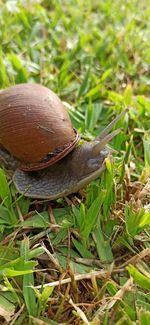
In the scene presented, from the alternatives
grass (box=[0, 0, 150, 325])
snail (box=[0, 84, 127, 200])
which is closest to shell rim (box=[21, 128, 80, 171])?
snail (box=[0, 84, 127, 200])

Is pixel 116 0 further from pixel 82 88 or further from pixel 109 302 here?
pixel 109 302

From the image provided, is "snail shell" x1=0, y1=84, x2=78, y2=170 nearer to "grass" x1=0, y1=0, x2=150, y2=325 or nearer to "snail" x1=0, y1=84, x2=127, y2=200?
"snail" x1=0, y1=84, x2=127, y2=200

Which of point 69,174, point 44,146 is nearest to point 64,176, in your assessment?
point 69,174

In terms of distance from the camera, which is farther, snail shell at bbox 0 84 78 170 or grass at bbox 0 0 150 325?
snail shell at bbox 0 84 78 170

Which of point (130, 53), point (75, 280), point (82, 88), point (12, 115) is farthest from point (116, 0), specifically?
point (75, 280)

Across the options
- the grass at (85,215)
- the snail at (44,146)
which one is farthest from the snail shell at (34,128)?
the grass at (85,215)

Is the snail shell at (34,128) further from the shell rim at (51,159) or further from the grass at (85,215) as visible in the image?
the grass at (85,215)

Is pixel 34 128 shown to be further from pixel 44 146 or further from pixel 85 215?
pixel 85 215
